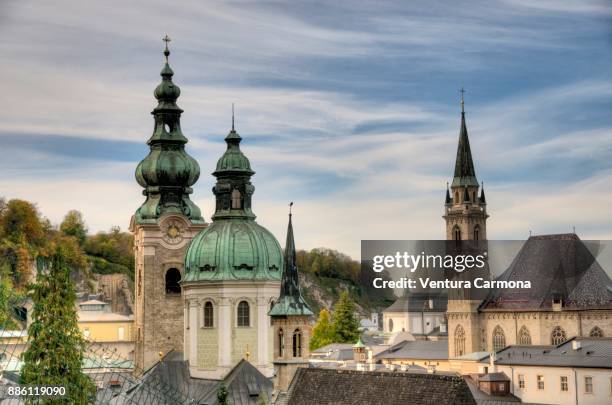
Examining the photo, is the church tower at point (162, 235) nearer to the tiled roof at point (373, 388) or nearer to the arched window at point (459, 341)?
the tiled roof at point (373, 388)

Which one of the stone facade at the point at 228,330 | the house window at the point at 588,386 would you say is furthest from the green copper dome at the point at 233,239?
the house window at the point at 588,386

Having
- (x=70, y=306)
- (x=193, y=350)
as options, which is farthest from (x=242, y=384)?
(x=70, y=306)

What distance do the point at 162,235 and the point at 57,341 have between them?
32.6 meters

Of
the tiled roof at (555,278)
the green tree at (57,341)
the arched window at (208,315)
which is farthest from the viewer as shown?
the tiled roof at (555,278)

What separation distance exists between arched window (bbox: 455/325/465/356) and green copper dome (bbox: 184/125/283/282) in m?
49.0

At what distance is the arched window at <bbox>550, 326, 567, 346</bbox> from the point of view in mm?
106238

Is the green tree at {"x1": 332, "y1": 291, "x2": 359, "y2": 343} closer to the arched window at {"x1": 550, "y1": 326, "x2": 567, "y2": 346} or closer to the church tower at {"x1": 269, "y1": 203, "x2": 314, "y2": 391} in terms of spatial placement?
the arched window at {"x1": 550, "y1": 326, "x2": 567, "y2": 346}

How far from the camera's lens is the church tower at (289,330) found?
5903 cm

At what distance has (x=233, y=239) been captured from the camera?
69938 millimetres

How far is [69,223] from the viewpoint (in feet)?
570

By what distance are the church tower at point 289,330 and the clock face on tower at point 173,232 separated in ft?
55.3

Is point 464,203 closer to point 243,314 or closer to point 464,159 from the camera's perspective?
point 464,159

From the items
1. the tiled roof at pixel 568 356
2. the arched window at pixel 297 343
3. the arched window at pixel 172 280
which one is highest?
the arched window at pixel 172 280

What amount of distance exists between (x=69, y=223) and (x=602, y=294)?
92.1 m
